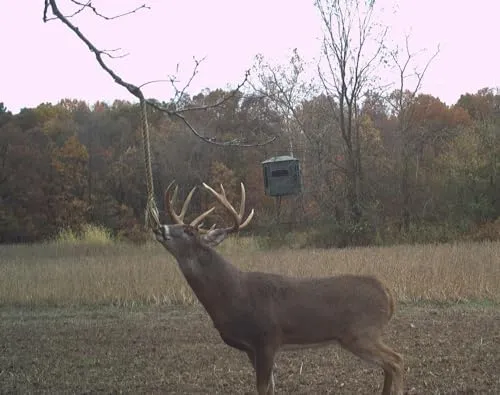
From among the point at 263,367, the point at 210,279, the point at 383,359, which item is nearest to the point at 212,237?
the point at 210,279

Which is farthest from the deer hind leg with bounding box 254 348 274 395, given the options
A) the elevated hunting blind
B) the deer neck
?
the elevated hunting blind

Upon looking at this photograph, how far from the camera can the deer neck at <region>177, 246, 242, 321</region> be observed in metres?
5.84

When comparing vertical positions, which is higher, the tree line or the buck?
the tree line

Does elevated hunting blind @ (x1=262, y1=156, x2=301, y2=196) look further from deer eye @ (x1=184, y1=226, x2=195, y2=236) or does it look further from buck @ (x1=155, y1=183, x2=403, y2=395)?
deer eye @ (x1=184, y1=226, x2=195, y2=236)

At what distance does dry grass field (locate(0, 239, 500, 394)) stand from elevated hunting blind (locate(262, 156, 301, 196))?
1986mm

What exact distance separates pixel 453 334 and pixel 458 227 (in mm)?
21172

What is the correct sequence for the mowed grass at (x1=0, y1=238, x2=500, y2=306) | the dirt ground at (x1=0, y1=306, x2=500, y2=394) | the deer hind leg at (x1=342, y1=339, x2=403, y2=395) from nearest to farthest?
the deer hind leg at (x1=342, y1=339, x2=403, y2=395) < the dirt ground at (x1=0, y1=306, x2=500, y2=394) < the mowed grass at (x1=0, y1=238, x2=500, y2=306)

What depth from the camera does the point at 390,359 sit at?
587cm

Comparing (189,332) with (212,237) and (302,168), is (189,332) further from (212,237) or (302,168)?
(302,168)

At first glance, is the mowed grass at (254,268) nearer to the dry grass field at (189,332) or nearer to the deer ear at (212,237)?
the dry grass field at (189,332)

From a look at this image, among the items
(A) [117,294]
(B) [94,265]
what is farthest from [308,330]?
(B) [94,265]

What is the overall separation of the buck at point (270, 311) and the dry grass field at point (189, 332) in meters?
0.83

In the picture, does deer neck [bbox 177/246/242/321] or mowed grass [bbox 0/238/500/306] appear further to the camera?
mowed grass [bbox 0/238/500/306]

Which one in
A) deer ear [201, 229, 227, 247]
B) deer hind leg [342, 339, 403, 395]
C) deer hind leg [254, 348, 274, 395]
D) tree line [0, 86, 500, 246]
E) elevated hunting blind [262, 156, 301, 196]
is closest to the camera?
deer hind leg [254, 348, 274, 395]
